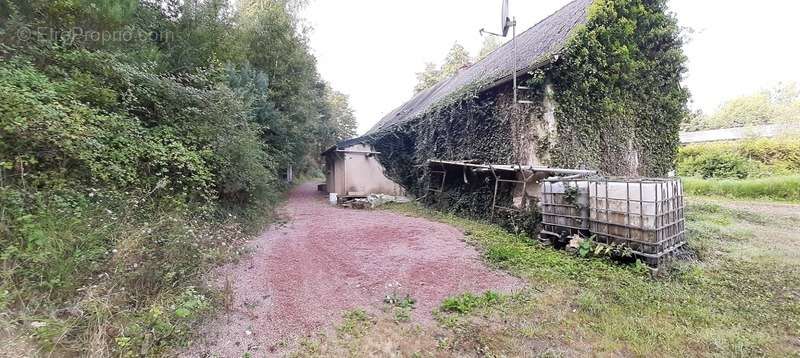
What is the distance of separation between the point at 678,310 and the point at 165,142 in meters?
6.22

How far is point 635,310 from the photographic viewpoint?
3.01 m

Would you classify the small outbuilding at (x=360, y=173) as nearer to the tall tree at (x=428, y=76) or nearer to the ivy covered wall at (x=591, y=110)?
the ivy covered wall at (x=591, y=110)

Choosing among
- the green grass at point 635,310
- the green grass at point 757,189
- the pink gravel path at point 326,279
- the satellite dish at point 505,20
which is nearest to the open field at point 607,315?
the green grass at point 635,310

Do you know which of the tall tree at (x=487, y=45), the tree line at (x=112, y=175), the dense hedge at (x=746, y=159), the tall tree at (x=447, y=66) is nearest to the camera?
the tree line at (x=112, y=175)

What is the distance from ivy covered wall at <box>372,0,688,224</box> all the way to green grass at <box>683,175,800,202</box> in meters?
5.45

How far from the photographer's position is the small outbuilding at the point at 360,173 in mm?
11281

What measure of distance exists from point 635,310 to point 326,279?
3357 millimetres

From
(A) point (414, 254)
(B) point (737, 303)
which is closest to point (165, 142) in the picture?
(A) point (414, 254)

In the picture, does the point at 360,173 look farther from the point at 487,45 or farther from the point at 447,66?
the point at 487,45

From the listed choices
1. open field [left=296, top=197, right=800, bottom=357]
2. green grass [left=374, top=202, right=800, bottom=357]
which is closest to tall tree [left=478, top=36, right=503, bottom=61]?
green grass [left=374, top=202, right=800, bottom=357]

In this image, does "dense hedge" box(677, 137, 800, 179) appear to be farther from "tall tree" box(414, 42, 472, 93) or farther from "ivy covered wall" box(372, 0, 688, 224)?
"tall tree" box(414, 42, 472, 93)

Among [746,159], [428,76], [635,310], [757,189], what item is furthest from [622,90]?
[428,76]

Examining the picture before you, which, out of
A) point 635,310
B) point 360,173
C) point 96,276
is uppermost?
point 360,173

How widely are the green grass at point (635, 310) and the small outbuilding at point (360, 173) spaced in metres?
7.02
